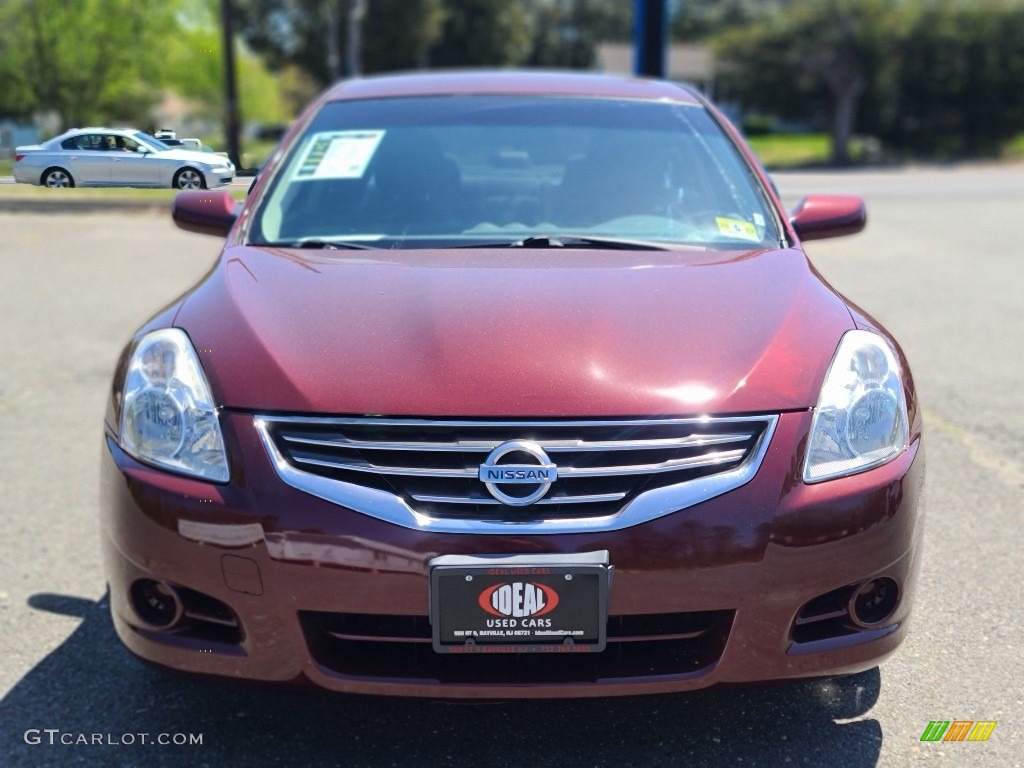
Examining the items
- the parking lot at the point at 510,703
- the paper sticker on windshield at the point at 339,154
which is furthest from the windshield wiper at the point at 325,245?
the parking lot at the point at 510,703

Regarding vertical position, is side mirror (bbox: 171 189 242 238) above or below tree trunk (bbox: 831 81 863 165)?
above

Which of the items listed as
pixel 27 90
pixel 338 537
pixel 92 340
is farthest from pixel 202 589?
pixel 92 340

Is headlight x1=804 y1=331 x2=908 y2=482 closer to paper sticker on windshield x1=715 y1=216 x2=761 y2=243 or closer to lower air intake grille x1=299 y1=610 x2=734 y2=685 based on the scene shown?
lower air intake grille x1=299 y1=610 x2=734 y2=685

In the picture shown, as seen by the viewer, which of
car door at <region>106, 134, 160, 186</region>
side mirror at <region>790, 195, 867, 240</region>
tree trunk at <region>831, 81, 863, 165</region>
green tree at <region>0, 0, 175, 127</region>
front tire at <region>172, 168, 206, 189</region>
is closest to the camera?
car door at <region>106, 134, 160, 186</region>

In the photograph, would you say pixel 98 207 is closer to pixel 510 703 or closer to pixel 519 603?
pixel 510 703

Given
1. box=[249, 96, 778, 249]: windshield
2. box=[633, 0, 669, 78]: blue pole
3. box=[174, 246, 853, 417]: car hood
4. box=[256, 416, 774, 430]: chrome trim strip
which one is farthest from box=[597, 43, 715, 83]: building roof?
box=[256, 416, 774, 430]: chrome trim strip

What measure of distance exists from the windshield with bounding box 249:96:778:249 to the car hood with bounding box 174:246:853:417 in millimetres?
293

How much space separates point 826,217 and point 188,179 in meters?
1.93

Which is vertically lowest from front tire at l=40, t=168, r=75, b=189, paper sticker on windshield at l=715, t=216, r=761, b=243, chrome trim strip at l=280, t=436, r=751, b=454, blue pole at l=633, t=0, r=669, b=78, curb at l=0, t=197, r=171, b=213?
curb at l=0, t=197, r=171, b=213

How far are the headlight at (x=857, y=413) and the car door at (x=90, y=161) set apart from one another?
192 centimetres

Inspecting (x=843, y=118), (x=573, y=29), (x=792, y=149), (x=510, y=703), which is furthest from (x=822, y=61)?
(x=510, y=703)

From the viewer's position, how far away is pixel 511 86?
377 cm

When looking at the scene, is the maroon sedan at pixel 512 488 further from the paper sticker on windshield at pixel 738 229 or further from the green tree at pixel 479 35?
the green tree at pixel 479 35

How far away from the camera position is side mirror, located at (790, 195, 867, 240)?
3.43 metres
